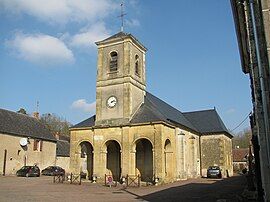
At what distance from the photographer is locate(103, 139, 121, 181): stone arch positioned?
1209 inches

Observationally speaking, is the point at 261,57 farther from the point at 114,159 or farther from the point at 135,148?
the point at 114,159

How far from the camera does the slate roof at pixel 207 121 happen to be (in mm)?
Result: 41094

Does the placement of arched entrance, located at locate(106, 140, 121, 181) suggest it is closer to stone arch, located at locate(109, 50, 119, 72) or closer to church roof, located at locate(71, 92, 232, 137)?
church roof, located at locate(71, 92, 232, 137)

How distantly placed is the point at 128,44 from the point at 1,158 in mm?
19641

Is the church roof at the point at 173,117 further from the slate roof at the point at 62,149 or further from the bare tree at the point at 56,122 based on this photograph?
the bare tree at the point at 56,122

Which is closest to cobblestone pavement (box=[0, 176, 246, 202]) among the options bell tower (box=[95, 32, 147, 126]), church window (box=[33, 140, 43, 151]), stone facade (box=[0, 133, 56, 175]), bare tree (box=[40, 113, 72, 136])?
bell tower (box=[95, 32, 147, 126])

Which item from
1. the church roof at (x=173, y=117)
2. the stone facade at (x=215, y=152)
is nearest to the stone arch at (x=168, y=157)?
the church roof at (x=173, y=117)

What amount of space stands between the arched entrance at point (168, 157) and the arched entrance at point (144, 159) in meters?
1.64

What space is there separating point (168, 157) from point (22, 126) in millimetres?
22098

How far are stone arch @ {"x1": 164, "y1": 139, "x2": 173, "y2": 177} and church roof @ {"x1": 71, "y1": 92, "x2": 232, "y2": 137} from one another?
2.13 metres

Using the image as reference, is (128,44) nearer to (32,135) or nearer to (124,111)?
(124,111)

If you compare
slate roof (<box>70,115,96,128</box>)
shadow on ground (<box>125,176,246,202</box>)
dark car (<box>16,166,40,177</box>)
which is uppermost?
slate roof (<box>70,115,96,128</box>)

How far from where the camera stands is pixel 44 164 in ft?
143

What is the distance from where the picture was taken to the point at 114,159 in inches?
1240
